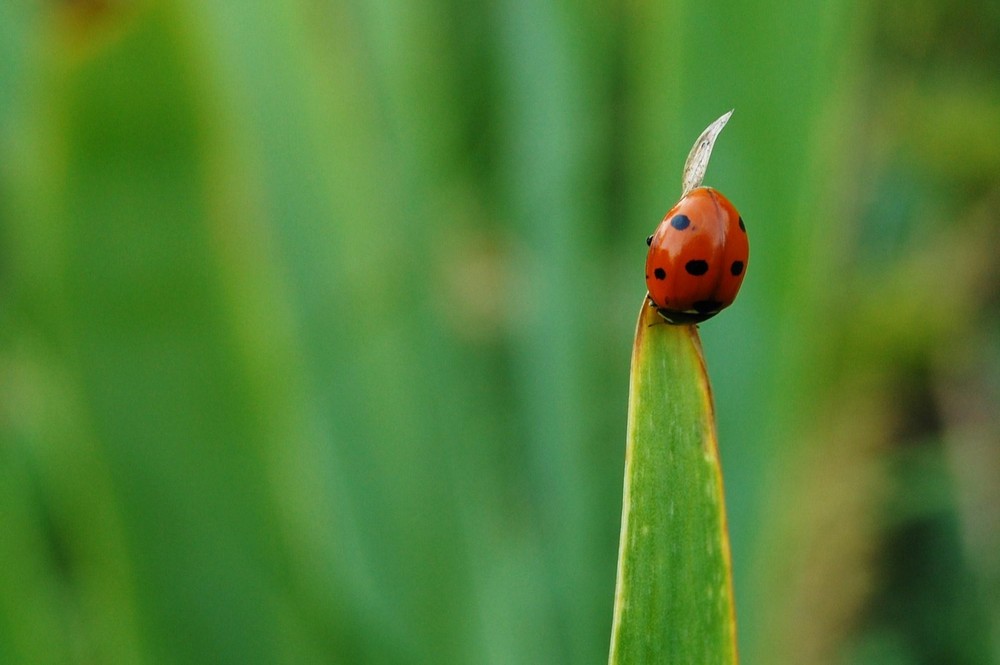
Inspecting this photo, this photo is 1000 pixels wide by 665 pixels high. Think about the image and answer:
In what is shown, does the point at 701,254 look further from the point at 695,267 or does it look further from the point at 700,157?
the point at 700,157

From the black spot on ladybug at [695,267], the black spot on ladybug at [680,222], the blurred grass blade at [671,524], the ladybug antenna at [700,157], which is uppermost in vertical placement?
the black spot on ladybug at [680,222]

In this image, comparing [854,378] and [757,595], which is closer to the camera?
[757,595]

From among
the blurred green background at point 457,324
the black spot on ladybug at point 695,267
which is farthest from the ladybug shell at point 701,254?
the blurred green background at point 457,324

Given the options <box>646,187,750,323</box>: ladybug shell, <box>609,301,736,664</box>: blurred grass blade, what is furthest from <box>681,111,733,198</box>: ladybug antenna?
<box>646,187,750,323</box>: ladybug shell

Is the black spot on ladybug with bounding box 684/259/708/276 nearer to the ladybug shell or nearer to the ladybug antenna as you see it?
the ladybug shell

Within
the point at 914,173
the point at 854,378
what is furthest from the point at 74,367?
the point at 914,173

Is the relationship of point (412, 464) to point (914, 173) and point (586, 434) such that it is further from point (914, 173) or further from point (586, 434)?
point (914, 173)

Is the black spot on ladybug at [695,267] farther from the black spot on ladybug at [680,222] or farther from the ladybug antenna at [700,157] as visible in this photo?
the ladybug antenna at [700,157]
